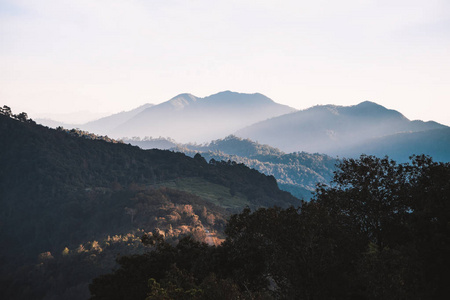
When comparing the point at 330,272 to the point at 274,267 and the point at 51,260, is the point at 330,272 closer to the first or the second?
the point at 274,267

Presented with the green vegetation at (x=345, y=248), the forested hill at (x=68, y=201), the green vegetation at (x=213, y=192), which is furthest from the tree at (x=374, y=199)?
the green vegetation at (x=213, y=192)

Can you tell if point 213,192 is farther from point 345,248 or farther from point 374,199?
point 345,248

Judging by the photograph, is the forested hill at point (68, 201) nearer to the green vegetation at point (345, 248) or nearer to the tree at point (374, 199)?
the green vegetation at point (345, 248)

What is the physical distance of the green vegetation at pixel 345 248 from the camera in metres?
21.4

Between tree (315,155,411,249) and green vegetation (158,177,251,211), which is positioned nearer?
tree (315,155,411,249)

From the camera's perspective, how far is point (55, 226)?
153 meters

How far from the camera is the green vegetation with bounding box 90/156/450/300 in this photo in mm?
21438

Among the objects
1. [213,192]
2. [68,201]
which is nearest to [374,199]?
[213,192]

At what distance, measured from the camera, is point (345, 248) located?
2833 cm

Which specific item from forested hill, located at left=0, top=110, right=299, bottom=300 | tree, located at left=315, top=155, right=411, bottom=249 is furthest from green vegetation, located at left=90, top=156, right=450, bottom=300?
forested hill, located at left=0, top=110, right=299, bottom=300

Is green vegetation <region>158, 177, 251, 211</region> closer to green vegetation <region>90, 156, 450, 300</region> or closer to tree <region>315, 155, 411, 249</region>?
tree <region>315, 155, 411, 249</region>

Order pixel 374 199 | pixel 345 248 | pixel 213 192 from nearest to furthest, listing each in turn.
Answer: pixel 345 248, pixel 374 199, pixel 213 192

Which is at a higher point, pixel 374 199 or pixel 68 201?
pixel 374 199

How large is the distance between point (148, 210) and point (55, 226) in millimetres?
Answer: 39464
